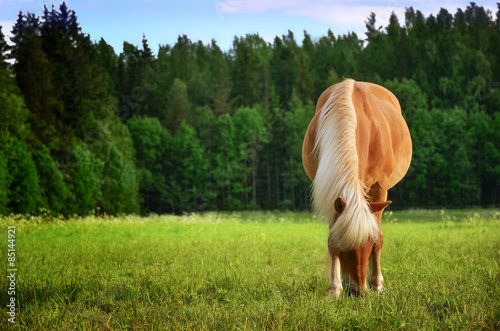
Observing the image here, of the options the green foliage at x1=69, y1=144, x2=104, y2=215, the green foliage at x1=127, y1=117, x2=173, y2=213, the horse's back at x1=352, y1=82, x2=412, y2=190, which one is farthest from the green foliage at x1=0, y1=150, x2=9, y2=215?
the green foliage at x1=127, y1=117, x2=173, y2=213

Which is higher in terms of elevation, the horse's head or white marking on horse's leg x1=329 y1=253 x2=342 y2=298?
the horse's head

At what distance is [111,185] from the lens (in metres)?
32.9

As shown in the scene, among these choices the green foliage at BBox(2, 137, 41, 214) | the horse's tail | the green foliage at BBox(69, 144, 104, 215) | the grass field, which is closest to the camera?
the grass field

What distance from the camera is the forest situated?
1133 inches

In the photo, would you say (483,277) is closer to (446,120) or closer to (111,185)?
(111,185)

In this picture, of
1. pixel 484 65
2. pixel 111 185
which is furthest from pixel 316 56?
pixel 111 185

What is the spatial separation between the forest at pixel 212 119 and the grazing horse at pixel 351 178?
18.1 metres

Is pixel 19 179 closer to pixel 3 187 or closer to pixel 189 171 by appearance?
pixel 3 187

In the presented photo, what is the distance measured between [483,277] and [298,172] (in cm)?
4467

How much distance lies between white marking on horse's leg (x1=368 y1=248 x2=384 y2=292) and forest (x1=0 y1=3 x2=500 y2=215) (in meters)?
18.4

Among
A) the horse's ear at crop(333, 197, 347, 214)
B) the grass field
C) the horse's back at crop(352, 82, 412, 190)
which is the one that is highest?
the horse's back at crop(352, 82, 412, 190)

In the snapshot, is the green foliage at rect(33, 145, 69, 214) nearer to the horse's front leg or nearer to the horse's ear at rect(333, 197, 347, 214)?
the horse's front leg

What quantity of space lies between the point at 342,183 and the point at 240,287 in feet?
6.55

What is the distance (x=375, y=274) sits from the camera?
526cm
